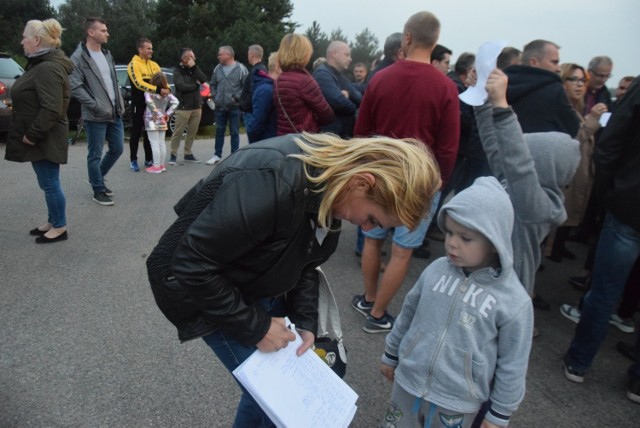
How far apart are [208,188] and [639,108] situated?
2.25m

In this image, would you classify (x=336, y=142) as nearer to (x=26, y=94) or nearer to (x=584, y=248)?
(x=26, y=94)

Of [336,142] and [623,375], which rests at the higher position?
[336,142]

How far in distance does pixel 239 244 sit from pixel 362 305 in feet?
7.01

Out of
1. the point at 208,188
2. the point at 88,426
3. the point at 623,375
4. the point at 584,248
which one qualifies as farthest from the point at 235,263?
the point at 584,248

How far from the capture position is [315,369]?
1.46 meters

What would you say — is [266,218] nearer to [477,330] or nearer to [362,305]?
[477,330]

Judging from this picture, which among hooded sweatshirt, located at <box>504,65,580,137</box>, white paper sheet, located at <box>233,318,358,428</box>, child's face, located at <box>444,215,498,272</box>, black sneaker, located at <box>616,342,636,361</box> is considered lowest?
black sneaker, located at <box>616,342,636,361</box>

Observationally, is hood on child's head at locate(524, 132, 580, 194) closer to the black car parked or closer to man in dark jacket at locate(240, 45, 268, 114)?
man in dark jacket at locate(240, 45, 268, 114)

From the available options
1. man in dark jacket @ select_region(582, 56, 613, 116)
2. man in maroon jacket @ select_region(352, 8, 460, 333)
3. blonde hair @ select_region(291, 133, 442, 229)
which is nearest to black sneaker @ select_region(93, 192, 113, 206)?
man in maroon jacket @ select_region(352, 8, 460, 333)

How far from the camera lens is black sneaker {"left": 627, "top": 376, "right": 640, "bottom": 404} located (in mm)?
2488

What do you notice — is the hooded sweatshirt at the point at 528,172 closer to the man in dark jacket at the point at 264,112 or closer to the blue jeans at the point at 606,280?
the blue jeans at the point at 606,280

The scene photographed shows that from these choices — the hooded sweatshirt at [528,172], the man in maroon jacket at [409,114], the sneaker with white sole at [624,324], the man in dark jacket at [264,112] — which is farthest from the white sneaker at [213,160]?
the sneaker with white sole at [624,324]

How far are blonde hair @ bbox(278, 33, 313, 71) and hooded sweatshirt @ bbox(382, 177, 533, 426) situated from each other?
8.13 feet

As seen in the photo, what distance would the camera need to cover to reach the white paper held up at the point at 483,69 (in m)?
2.09
